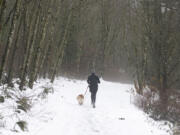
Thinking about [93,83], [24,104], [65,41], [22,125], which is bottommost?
[22,125]

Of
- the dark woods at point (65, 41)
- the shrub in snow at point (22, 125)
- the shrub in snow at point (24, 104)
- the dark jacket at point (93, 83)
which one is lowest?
the shrub in snow at point (22, 125)

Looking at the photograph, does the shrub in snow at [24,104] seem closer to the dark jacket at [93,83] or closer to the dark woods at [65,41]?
the dark woods at [65,41]

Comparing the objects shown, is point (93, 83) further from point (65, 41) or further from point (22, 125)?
point (65, 41)

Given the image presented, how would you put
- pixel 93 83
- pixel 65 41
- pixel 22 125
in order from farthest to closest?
pixel 65 41, pixel 93 83, pixel 22 125

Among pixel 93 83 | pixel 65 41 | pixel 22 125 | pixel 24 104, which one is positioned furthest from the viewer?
pixel 65 41

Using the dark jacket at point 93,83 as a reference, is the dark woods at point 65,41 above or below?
above

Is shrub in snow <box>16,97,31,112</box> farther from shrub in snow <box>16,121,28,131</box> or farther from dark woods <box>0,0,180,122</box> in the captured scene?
shrub in snow <box>16,121,28,131</box>

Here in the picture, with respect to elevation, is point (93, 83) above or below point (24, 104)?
above

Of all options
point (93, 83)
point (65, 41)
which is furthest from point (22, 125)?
point (65, 41)

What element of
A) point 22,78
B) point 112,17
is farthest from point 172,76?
Result: point 112,17

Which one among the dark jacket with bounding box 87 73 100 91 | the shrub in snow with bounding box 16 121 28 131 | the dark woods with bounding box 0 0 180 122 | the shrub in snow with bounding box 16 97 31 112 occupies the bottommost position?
the shrub in snow with bounding box 16 121 28 131

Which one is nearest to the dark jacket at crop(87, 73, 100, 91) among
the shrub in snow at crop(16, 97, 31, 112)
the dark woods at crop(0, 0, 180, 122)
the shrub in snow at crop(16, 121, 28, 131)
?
the dark woods at crop(0, 0, 180, 122)

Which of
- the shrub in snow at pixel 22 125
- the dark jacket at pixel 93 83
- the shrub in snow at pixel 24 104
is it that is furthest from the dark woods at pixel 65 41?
the dark jacket at pixel 93 83

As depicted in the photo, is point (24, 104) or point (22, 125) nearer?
point (22, 125)
